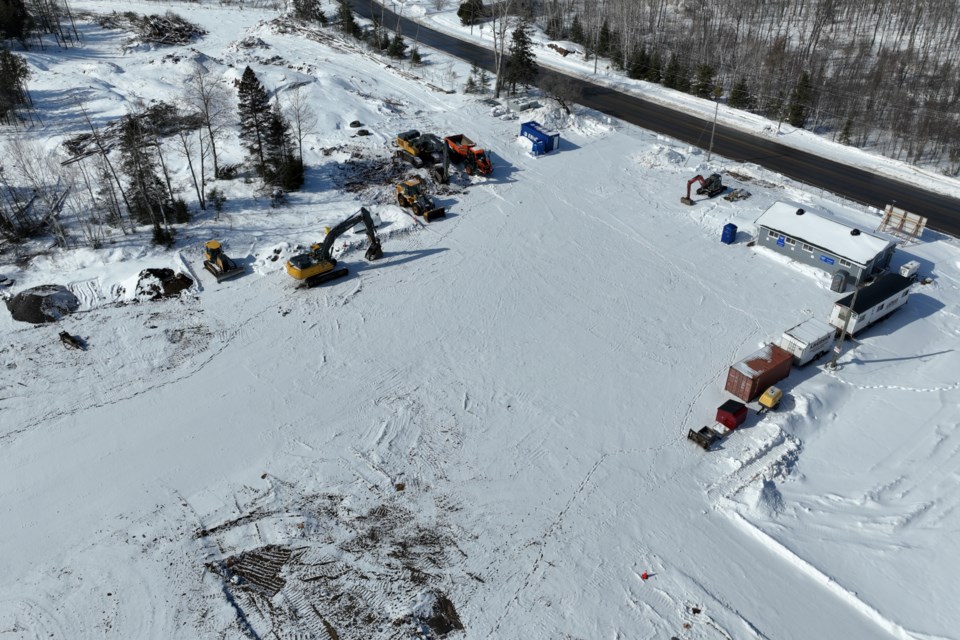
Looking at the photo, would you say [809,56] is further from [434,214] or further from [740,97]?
[434,214]

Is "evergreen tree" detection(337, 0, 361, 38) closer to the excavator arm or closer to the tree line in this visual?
the tree line

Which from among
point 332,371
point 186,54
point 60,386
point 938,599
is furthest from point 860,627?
point 186,54

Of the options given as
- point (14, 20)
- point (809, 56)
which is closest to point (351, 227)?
point (14, 20)

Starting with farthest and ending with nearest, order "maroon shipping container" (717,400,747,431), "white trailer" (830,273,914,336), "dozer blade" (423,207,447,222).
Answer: "dozer blade" (423,207,447,222), "white trailer" (830,273,914,336), "maroon shipping container" (717,400,747,431)

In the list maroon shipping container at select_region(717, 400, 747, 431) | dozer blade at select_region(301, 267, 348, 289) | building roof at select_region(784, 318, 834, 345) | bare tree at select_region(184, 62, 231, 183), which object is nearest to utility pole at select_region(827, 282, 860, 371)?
building roof at select_region(784, 318, 834, 345)

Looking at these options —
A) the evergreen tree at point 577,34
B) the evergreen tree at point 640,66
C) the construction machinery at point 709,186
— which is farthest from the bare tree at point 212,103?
the evergreen tree at point 577,34

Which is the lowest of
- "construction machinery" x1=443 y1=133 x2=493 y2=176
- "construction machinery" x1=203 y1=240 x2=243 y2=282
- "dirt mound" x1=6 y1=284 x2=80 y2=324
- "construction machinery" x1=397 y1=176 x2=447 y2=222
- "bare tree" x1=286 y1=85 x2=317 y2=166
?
"dirt mound" x1=6 y1=284 x2=80 y2=324

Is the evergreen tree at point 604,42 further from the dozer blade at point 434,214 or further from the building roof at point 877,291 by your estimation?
the building roof at point 877,291
